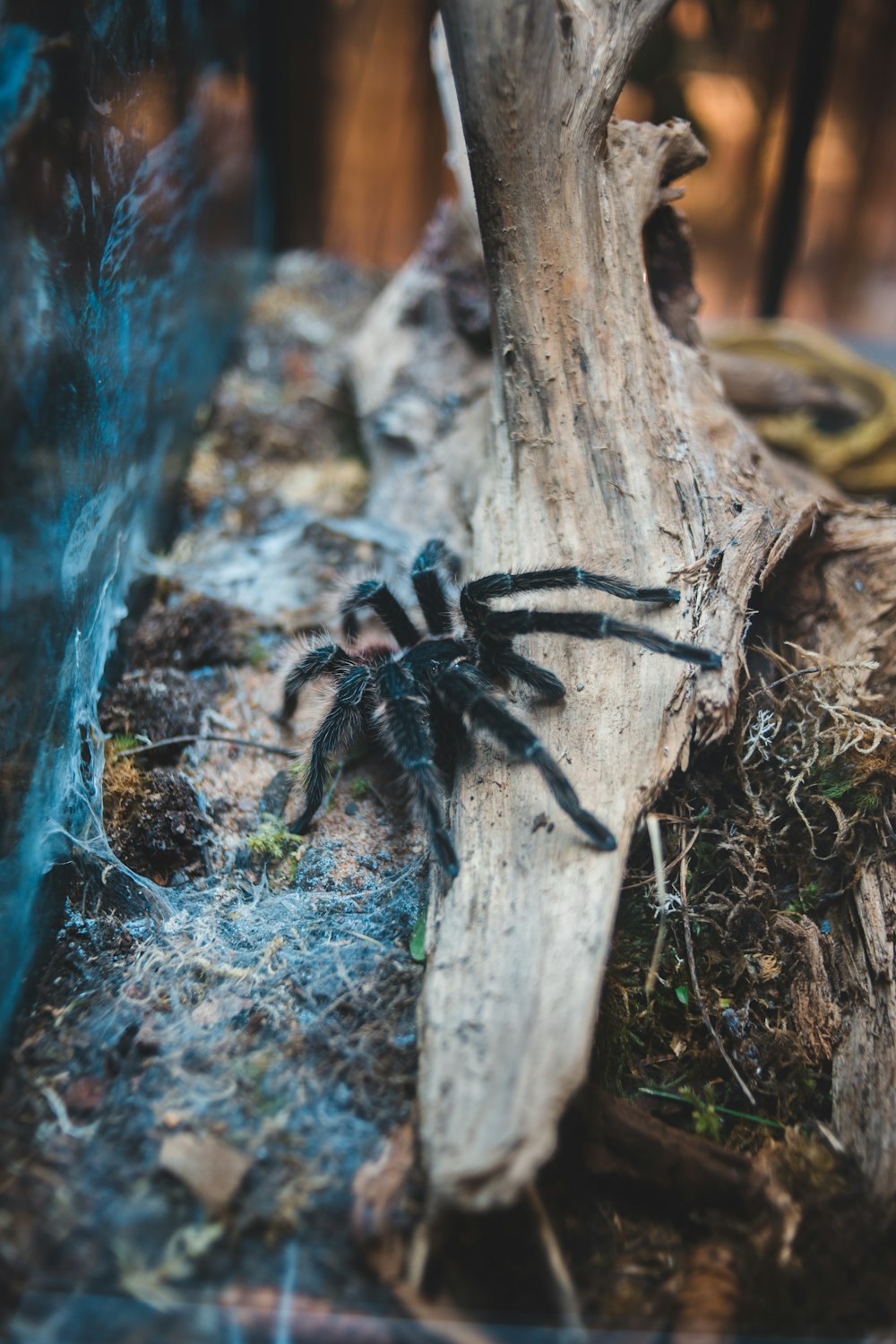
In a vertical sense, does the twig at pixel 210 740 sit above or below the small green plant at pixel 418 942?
above

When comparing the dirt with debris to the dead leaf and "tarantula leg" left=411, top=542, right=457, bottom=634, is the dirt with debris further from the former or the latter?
"tarantula leg" left=411, top=542, right=457, bottom=634

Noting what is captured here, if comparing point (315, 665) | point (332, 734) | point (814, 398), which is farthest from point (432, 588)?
point (814, 398)

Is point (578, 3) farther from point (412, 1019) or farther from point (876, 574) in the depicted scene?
point (412, 1019)

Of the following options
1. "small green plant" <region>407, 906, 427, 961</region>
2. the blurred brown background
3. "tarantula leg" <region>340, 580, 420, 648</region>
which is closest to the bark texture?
"small green plant" <region>407, 906, 427, 961</region>

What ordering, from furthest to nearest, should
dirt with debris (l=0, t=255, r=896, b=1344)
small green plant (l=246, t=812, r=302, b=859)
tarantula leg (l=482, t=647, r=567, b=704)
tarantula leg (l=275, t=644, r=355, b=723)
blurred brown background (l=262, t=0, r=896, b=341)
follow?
blurred brown background (l=262, t=0, r=896, b=341) < tarantula leg (l=275, t=644, r=355, b=723) < small green plant (l=246, t=812, r=302, b=859) < tarantula leg (l=482, t=647, r=567, b=704) < dirt with debris (l=0, t=255, r=896, b=1344)

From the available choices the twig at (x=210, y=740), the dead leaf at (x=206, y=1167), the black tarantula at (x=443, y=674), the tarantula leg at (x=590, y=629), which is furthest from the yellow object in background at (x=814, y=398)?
the dead leaf at (x=206, y=1167)

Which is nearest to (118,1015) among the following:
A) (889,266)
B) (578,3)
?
(578,3)

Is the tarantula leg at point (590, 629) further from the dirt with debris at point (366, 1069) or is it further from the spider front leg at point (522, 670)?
the dirt with debris at point (366, 1069)
